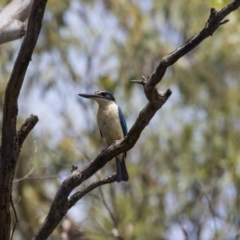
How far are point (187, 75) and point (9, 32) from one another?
5.17 metres

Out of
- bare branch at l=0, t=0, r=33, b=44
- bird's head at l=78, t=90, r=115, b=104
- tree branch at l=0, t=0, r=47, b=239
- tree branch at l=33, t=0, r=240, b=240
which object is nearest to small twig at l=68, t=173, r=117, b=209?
tree branch at l=33, t=0, r=240, b=240

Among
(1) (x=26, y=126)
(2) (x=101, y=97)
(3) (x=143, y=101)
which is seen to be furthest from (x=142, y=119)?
(3) (x=143, y=101)

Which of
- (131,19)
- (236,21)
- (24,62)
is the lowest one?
(24,62)

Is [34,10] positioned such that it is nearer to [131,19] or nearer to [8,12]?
[8,12]

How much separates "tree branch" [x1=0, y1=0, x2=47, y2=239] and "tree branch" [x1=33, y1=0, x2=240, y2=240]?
27cm

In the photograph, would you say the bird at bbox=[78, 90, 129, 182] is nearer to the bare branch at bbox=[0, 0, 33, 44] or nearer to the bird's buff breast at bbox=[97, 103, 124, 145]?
the bird's buff breast at bbox=[97, 103, 124, 145]

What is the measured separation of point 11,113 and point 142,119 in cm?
64

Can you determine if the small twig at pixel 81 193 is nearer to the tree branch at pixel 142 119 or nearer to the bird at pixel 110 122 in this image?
the tree branch at pixel 142 119

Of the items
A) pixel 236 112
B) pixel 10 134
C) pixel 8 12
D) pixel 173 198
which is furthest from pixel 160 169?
pixel 10 134

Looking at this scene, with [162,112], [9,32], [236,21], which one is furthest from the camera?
[162,112]

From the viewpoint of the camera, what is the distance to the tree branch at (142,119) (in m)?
3.14

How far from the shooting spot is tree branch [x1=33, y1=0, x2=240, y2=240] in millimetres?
3143

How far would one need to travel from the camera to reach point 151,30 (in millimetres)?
9492

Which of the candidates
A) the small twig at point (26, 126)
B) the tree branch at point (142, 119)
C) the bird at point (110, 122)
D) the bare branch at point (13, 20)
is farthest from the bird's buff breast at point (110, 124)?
the small twig at point (26, 126)
